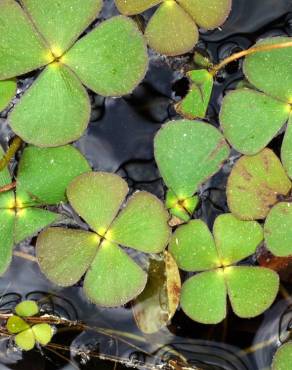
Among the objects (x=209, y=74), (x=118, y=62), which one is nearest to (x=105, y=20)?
(x=118, y=62)

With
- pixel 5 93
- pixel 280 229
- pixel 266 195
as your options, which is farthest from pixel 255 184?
pixel 5 93

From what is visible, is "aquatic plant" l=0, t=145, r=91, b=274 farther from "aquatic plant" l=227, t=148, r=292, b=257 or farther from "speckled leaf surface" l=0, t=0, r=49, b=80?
"aquatic plant" l=227, t=148, r=292, b=257

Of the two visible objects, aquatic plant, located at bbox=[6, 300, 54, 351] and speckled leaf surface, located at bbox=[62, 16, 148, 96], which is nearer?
speckled leaf surface, located at bbox=[62, 16, 148, 96]

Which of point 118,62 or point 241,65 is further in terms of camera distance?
point 241,65

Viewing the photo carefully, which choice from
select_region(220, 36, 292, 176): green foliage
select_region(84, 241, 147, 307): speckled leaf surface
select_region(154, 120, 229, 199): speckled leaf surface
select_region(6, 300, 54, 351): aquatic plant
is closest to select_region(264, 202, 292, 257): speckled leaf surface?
select_region(220, 36, 292, 176): green foliage

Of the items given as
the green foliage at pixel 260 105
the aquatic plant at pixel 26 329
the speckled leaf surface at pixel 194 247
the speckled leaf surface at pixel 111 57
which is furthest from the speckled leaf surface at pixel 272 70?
the aquatic plant at pixel 26 329

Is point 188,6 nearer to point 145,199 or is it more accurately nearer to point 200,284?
point 145,199
